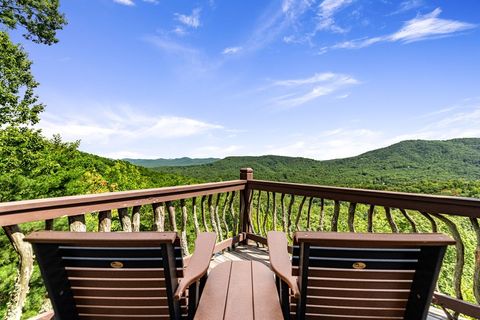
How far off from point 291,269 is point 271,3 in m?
5.74

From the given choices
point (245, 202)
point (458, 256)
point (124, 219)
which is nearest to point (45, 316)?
point (124, 219)

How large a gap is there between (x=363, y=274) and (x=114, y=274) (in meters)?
1.25

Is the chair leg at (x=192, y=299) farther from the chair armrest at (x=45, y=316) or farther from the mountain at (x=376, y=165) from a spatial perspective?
the mountain at (x=376, y=165)

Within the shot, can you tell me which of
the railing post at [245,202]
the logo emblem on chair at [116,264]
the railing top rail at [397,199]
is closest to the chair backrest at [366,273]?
the logo emblem on chair at [116,264]

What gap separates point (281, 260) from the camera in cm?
146

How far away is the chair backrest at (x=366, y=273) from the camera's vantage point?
1111 mm

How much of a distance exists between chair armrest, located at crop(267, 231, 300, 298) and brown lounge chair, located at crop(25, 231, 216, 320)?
396mm

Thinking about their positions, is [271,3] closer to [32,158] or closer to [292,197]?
[292,197]

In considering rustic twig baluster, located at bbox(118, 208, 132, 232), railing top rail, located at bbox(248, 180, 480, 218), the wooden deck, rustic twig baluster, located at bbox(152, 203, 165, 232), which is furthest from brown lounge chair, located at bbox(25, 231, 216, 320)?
the wooden deck

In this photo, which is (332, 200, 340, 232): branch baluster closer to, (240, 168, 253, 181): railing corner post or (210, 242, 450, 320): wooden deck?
(210, 242, 450, 320): wooden deck

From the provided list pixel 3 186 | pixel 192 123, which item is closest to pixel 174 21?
pixel 3 186

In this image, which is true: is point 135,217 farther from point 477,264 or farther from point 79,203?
point 477,264

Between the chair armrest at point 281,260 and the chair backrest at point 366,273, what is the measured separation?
0.15 ft

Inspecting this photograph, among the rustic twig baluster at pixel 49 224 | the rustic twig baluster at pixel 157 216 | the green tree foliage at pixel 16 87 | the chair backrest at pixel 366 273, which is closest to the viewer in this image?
the chair backrest at pixel 366 273
